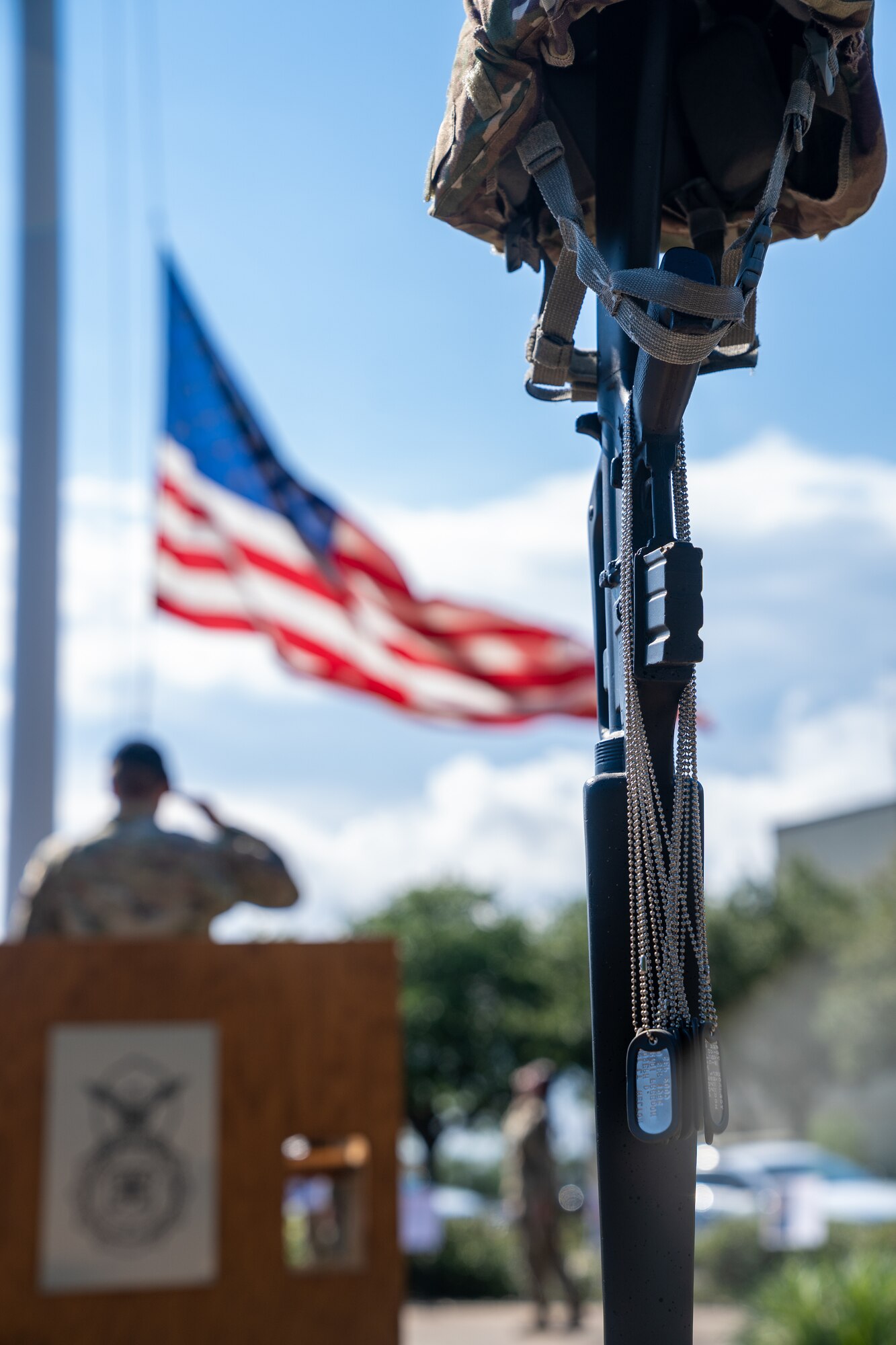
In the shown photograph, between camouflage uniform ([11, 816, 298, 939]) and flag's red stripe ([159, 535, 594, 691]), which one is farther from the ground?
flag's red stripe ([159, 535, 594, 691])

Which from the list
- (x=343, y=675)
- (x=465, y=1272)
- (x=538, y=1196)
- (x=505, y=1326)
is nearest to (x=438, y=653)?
(x=343, y=675)

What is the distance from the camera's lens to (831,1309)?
8.04 m

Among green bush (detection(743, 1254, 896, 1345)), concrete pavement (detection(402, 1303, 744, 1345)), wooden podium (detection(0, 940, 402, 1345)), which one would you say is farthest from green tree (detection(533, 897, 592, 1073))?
wooden podium (detection(0, 940, 402, 1345))

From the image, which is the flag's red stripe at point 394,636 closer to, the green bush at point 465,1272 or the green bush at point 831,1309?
the green bush at point 831,1309

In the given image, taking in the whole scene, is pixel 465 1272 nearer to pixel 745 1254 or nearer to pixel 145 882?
pixel 745 1254

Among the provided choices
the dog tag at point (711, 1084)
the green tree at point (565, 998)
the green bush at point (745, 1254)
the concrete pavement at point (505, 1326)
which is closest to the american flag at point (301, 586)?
the concrete pavement at point (505, 1326)

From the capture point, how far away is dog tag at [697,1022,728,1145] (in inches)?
55.6

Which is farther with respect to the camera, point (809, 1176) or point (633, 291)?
point (809, 1176)

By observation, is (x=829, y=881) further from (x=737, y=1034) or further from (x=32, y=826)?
(x=32, y=826)

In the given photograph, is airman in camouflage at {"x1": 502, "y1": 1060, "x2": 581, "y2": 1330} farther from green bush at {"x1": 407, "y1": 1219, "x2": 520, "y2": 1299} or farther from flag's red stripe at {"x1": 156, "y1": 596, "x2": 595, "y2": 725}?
flag's red stripe at {"x1": 156, "y1": 596, "x2": 595, "y2": 725}

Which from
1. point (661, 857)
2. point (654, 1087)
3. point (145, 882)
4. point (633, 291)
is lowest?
point (654, 1087)

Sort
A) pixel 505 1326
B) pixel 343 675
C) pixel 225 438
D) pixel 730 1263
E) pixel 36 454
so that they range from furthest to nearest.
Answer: pixel 730 1263 < pixel 505 1326 < pixel 343 675 < pixel 225 438 < pixel 36 454

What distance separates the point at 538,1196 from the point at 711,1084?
33.5ft

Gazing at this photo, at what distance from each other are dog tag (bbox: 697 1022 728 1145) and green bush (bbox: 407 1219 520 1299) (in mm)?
14422
